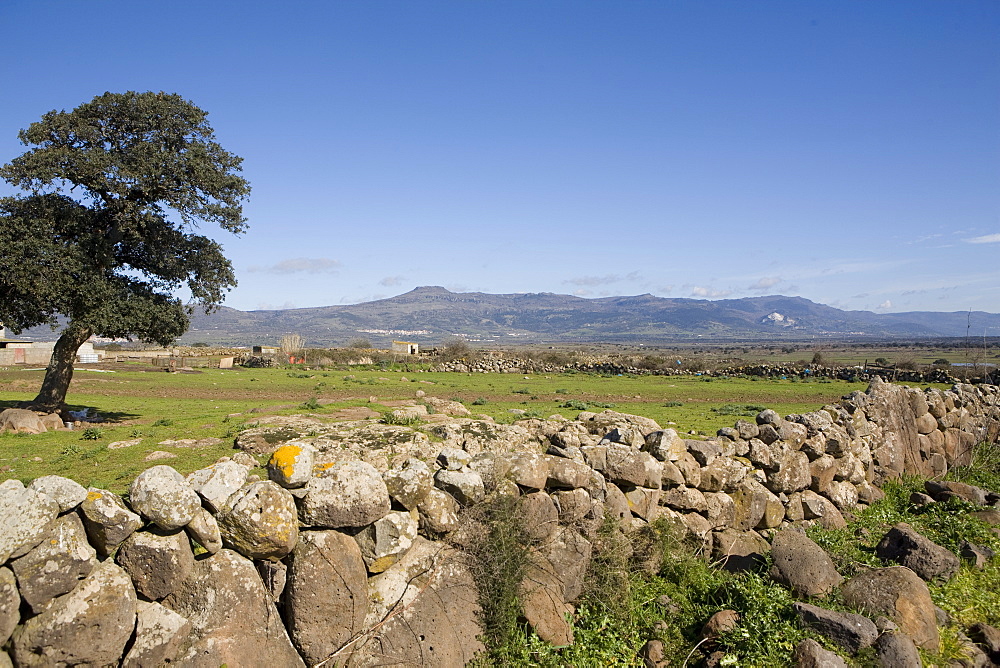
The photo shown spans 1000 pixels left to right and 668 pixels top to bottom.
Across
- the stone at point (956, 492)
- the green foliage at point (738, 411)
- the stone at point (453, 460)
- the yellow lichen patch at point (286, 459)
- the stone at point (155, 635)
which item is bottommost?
the green foliage at point (738, 411)

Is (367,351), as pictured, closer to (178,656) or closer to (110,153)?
(110,153)

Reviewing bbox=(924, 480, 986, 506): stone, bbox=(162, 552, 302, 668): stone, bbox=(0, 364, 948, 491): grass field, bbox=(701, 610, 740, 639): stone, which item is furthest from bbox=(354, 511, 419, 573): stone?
bbox=(924, 480, 986, 506): stone

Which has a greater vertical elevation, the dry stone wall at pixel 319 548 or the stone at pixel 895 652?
the dry stone wall at pixel 319 548

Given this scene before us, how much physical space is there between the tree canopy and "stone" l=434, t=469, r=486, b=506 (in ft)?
57.1

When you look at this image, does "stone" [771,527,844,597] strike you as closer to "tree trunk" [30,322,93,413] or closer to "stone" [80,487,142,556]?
"stone" [80,487,142,556]

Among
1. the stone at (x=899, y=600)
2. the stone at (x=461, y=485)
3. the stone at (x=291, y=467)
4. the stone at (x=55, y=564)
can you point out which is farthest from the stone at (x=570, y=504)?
the stone at (x=55, y=564)

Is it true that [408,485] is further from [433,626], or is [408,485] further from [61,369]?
[61,369]

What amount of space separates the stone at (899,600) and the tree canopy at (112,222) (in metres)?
20.4

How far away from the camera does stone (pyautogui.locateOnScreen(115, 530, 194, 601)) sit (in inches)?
188

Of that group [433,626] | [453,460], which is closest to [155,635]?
[433,626]

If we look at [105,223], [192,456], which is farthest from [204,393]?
[192,456]

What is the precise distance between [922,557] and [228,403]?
24626 mm

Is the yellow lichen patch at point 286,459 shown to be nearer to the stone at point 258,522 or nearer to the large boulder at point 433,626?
the stone at point 258,522

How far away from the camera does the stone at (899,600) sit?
6660 mm
